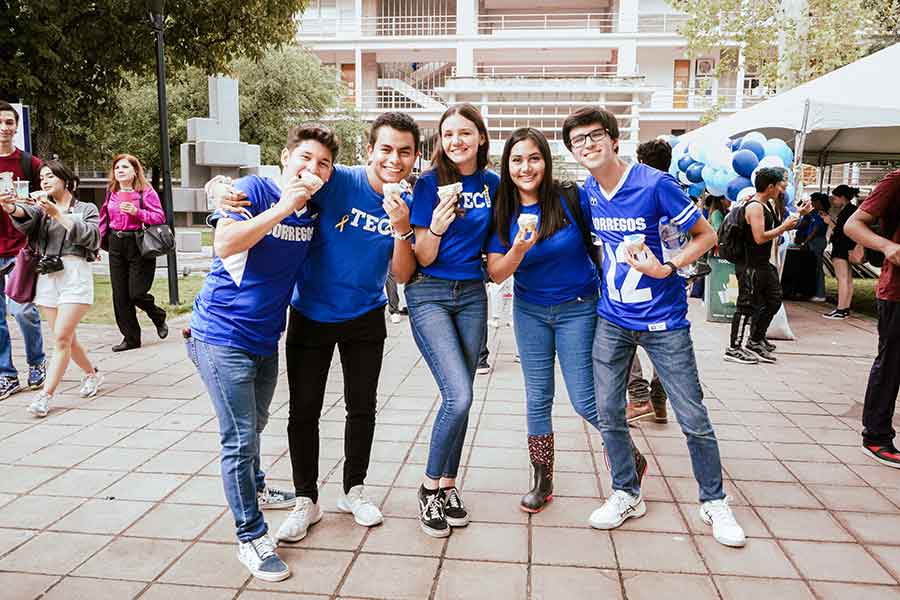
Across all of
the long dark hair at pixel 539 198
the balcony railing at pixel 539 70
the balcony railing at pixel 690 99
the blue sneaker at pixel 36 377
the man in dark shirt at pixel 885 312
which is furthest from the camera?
the balcony railing at pixel 539 70

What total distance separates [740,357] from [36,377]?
6.39m

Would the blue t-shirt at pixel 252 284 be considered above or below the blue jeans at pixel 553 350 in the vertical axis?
above

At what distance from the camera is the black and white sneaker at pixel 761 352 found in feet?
24.2

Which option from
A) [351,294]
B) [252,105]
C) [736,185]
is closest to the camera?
[351,294]

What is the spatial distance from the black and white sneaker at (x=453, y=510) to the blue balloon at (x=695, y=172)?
31.8ft

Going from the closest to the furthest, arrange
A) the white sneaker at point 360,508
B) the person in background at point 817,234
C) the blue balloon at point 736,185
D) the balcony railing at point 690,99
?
the white sneaker at point 360,508, the blue balloon at point 736,185, the person in background at point 817,234, the balcony railing at point 690,99

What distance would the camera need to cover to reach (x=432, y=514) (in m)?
3.38

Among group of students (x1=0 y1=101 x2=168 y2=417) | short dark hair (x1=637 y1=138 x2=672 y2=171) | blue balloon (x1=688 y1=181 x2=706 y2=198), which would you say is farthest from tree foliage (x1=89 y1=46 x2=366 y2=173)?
short dark hair (x1=637 y1=138 x2=672 y2=171)

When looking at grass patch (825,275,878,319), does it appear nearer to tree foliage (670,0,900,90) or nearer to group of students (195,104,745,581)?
tree foliage (670,0,900,90)

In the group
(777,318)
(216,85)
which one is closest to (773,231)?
(777,318)

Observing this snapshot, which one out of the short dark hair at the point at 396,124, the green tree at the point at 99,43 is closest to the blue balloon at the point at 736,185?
the short dark hair at the point at 396,124

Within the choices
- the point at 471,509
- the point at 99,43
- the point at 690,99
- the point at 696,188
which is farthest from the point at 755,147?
the point at 690,99

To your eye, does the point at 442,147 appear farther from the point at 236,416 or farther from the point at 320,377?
the point at 236,416

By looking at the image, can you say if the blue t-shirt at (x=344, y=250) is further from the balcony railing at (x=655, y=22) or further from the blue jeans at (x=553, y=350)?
the balcony railing at (x=655, y=22)
